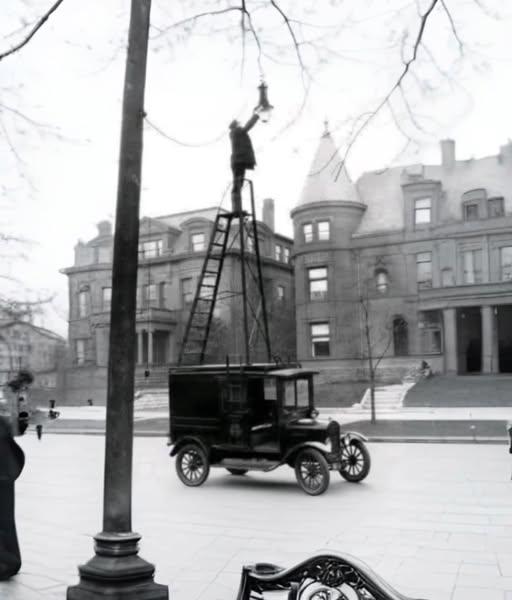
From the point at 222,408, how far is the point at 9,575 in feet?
20.5

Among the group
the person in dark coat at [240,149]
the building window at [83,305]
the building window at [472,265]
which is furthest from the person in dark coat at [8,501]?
the building window at [472,265]

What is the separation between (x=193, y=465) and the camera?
38.7 feet

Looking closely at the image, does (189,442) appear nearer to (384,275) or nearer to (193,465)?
(193,465)

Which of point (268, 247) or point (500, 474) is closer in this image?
point (500, 474)

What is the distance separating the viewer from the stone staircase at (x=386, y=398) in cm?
2469

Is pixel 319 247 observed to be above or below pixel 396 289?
→ above

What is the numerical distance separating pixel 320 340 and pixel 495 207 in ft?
25.0

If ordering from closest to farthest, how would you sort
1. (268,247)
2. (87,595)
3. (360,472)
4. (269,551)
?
(87,595) < (269,551) < (360,472) < (268,247)

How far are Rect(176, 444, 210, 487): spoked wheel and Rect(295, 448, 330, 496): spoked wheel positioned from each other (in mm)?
1657

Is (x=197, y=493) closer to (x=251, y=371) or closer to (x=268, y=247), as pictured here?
(x=251, y=371)

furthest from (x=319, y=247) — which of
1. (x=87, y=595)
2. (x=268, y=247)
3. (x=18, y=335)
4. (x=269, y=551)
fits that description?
(x=87, y=595)

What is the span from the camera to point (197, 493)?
1086cm

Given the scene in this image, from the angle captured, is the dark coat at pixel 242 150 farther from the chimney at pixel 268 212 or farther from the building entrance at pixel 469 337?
the chimney at pixel 268 212

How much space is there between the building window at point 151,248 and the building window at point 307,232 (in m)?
5.91
